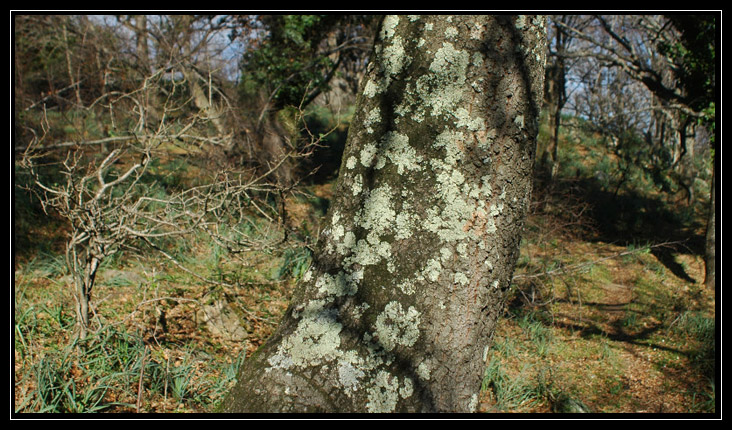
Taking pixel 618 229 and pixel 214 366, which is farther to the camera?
pixel 618 229

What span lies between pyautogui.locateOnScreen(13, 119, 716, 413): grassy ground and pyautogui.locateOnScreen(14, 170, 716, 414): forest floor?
14 mm

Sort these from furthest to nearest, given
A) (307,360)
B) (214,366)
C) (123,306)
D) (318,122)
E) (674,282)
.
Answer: (318,122) < (674,282) < (123,306) < (214,366) < (307,360)

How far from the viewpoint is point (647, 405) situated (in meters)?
4.18

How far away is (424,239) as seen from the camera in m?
1.44

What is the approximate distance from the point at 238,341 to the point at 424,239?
293 centimetres

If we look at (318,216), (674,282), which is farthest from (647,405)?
(318,216)

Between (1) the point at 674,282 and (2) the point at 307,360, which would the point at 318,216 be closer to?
(1) the point at 674,282

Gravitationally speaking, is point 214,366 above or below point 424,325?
below

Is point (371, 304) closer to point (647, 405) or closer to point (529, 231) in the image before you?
point (647, 405)

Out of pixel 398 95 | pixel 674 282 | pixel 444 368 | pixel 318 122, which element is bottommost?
pixel 674 282

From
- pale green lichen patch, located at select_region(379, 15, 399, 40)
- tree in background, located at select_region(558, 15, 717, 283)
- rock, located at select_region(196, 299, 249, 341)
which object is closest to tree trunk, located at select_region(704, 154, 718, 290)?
tree in background, located at select_region(558, 15, 717, 283)

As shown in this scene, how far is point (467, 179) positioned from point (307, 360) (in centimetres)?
73

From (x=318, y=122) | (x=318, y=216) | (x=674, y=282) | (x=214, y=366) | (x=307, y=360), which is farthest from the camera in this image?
(x=318, y=122)

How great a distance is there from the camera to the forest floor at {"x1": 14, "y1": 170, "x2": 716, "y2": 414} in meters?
2.84
